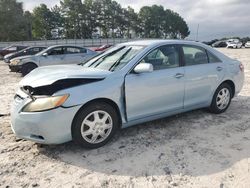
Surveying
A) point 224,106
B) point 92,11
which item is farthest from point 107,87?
point 92,11

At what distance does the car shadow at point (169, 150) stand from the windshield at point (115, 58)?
1118 mm

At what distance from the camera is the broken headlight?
3.19m

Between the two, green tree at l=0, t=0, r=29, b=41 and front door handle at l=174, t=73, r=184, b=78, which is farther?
green tree at l=0, t=0, r=29, b=41

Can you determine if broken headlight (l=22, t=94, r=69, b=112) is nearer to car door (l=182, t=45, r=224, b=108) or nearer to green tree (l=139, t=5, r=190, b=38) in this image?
car door (l=182, t=45, r=224, b=108)

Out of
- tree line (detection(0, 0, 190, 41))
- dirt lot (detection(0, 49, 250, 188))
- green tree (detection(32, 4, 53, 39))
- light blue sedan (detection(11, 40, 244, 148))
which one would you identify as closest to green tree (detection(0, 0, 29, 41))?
tree line (detection(0, 0, 190, 41))

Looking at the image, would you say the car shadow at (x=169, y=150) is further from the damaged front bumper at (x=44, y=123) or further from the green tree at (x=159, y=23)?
the green tree at (x=159, y=23)

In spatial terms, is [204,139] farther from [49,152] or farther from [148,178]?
[49,152]

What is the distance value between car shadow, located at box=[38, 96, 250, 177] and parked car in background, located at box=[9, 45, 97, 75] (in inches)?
318

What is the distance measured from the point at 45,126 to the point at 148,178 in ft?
4.62

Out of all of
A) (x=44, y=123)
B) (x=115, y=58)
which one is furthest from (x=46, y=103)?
(x=115, y=58)

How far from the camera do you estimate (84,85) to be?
3408mm

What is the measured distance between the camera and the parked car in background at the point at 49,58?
11.3 m

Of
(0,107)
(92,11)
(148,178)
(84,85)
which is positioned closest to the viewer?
(148,178)

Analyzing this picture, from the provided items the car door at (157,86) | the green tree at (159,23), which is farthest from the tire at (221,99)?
the green tree at (159,23)
